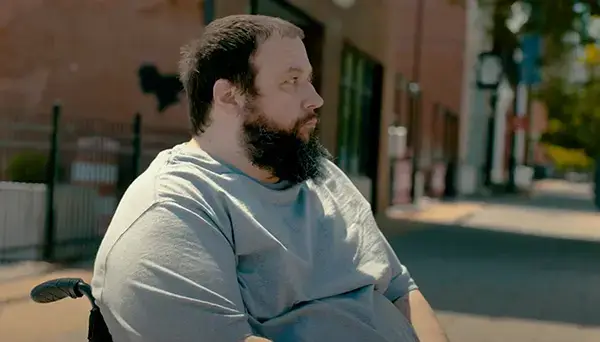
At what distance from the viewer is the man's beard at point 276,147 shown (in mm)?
2174

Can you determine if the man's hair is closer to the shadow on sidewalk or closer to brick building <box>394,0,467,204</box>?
the shadow on sidewalk

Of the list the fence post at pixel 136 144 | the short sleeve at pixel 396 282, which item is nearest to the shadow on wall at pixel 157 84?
the fence post at pixel 136 144

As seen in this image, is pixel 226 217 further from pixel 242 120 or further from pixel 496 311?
pixel 496 311

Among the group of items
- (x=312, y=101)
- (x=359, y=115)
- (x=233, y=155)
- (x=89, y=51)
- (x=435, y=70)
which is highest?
(x=435, y=70)

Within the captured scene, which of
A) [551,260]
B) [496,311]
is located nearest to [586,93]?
[551,260]

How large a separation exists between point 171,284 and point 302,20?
13.2 meters

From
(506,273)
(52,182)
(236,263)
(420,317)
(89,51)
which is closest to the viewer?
(236,263)

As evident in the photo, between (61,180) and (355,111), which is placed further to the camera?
(355,111)

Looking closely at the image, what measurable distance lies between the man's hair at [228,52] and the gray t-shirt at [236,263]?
0.17 m

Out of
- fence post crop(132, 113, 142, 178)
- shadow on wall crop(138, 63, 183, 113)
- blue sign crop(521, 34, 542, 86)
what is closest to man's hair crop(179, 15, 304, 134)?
fence post crop(132, 113, 142, 178)

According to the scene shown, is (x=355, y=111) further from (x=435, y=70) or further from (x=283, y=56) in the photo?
(x=435, y=70)

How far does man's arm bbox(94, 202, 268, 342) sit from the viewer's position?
1934 mm

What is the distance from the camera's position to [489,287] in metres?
9.26

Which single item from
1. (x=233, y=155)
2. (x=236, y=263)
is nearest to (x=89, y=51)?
(x=233, y=155)
